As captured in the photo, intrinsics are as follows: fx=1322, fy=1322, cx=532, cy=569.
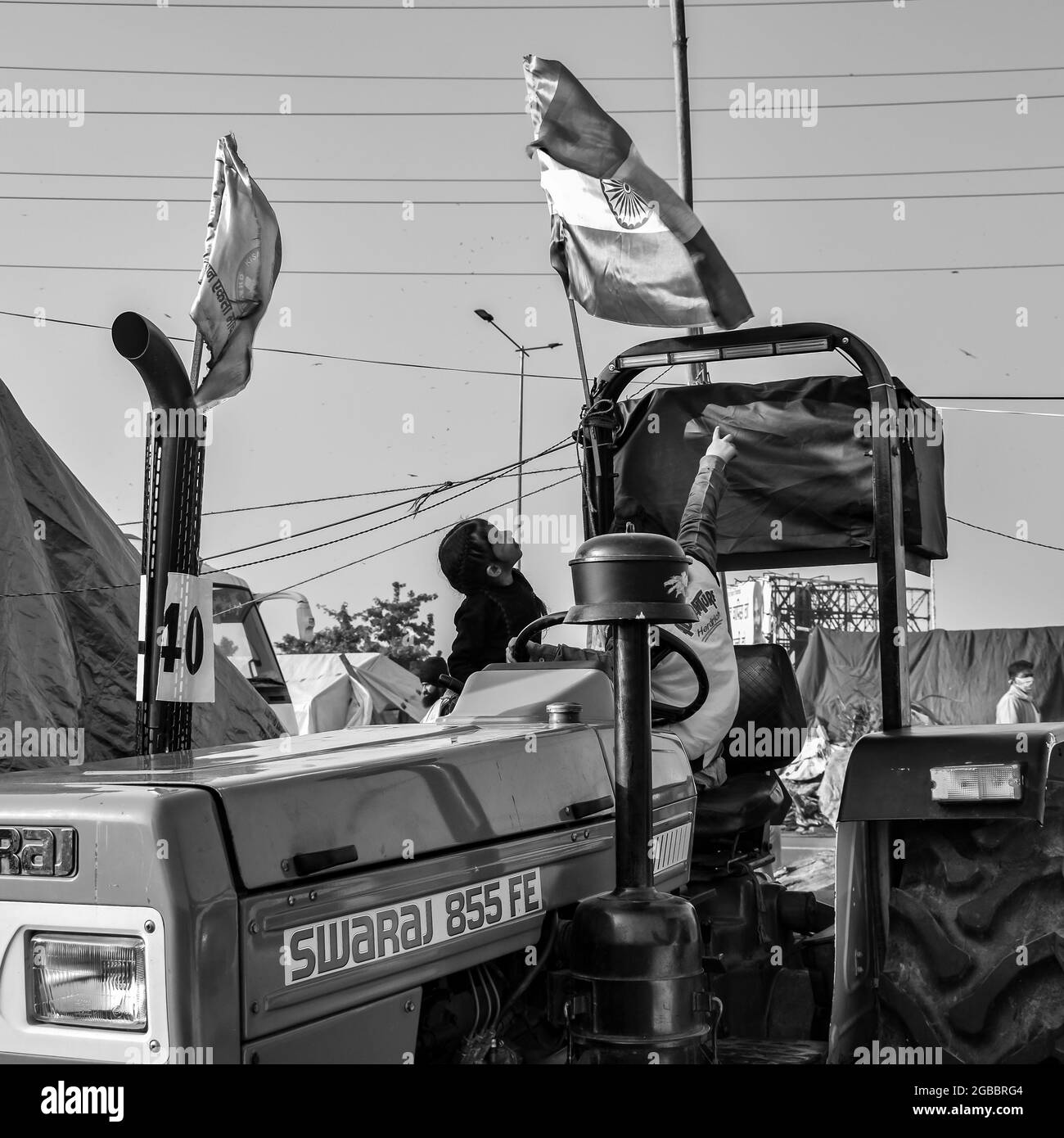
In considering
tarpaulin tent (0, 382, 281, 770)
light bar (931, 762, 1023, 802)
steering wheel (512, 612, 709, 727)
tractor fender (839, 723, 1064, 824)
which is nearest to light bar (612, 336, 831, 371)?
steering wheel (512, 612, 709, 727)

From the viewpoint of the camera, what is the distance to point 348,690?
14133mm

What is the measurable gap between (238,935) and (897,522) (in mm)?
1908

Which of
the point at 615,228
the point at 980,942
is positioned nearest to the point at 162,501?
the point at 615,228

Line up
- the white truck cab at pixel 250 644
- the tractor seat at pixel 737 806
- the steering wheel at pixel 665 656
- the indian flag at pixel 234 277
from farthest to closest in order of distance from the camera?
the white truck cab at pixel 250 644, the indian flag at pixel 234 277, the tractor seat at pixel 737 806, the steering wheel at pixel 665 656

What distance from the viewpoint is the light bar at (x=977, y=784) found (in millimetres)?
2678

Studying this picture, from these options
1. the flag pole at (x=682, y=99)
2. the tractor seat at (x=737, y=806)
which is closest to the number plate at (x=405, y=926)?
the tractor seat at (x=737, y=806)

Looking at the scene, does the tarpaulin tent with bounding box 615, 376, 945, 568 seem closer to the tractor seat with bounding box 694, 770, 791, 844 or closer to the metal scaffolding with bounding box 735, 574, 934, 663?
the tractor seat with bounding box 694, 770, 791, 844

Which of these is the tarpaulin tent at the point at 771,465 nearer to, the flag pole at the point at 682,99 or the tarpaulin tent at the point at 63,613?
the tarpaulin tent at the point at 63,613

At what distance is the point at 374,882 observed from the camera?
2002mm

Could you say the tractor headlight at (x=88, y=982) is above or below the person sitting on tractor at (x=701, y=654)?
below

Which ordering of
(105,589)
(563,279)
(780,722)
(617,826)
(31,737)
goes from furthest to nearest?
(105,589) < (31,737) < (563,279) < (780,722) < (617,826)
